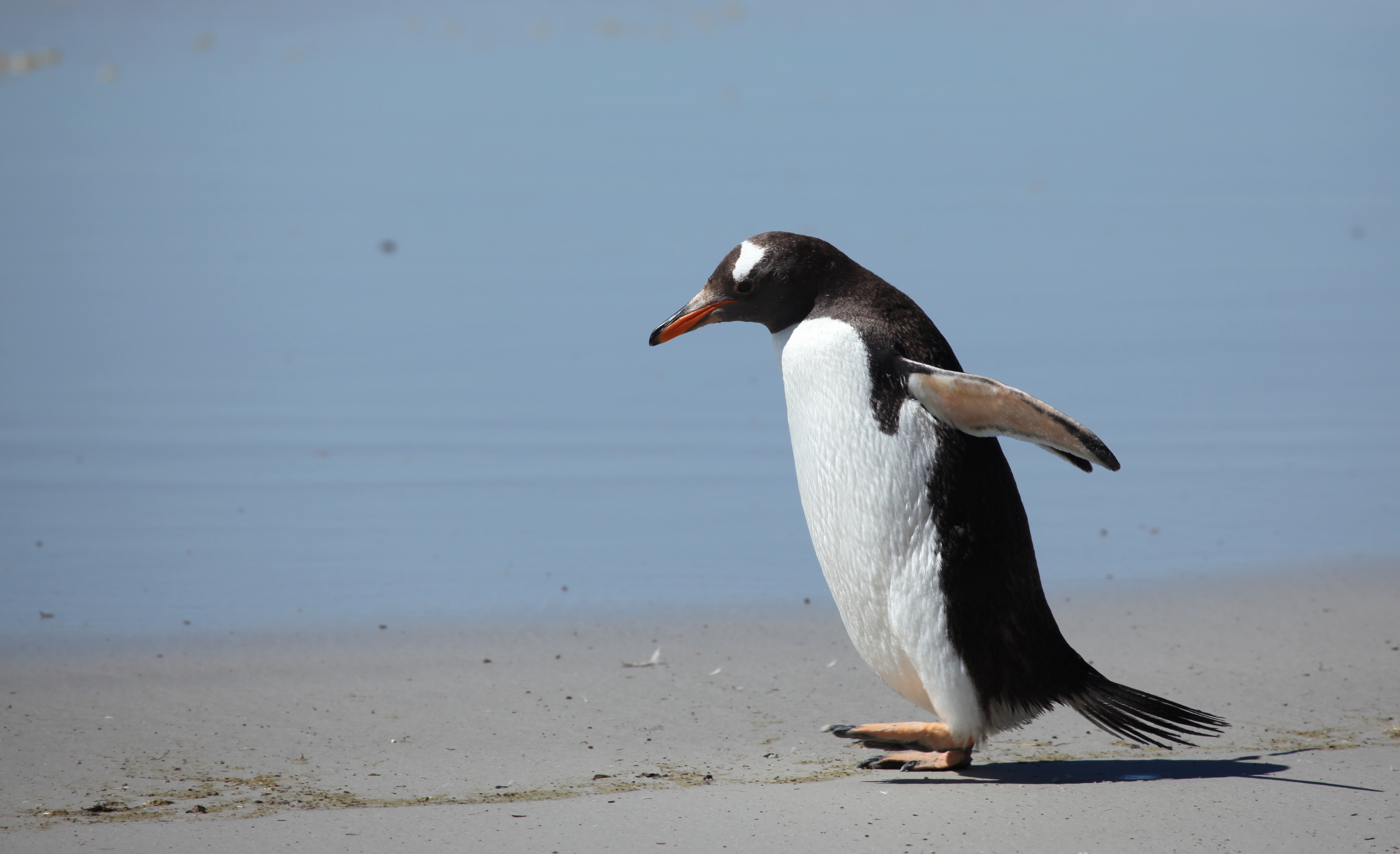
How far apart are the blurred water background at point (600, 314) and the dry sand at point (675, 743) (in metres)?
0.24

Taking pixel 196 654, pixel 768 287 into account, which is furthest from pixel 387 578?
pixel 768 287

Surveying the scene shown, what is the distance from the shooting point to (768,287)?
3.12 meters

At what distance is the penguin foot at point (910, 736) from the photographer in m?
3.04

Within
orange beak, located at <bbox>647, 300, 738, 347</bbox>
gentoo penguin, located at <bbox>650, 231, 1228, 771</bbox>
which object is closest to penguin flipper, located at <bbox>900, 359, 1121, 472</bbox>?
gentoo penguin, located at <bbox>650, 231, 1228, 771</bbox>

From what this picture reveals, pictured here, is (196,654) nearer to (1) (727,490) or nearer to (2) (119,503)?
(2) (119,503)

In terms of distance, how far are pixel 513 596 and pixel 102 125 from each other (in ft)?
27.6

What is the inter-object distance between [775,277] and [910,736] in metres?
0.92

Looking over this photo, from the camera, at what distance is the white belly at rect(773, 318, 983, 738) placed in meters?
2.98

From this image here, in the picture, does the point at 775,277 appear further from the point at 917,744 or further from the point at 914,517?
the point at 917,744

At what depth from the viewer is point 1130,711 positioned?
3.10 metres

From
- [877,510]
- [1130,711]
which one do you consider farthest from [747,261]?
[1130,711]

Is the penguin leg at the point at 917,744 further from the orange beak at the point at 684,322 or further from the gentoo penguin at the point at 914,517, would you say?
the orange beak at the point at 684,322

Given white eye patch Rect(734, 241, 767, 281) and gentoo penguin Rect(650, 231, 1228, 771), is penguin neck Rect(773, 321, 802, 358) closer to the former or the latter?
gentoo penguin Rect(650, 231, 1228, 771)

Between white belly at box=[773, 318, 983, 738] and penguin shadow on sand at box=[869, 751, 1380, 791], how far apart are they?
0.35 feet
